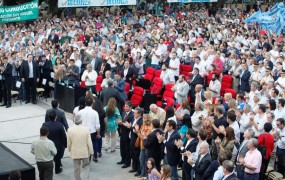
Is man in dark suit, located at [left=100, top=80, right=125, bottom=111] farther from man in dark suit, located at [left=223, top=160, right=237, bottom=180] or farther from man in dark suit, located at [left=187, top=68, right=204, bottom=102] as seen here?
man in dark suit, located at [left=223, top=160, right=237, bottom=180]

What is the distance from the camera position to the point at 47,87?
1900 cm

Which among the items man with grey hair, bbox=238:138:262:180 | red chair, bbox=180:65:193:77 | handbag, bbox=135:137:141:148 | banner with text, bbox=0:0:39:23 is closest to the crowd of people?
man with grey hair, bbox=238:138:262:180

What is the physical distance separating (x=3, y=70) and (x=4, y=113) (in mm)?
1389

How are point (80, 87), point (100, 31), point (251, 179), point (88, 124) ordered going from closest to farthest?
point (251, 179) < point (88, 124) < point (80, 87) < point (100, 31)

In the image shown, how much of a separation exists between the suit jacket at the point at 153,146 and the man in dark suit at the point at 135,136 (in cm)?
59

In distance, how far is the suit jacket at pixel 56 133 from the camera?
459 inches

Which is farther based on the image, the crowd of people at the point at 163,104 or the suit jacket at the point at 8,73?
the suit jacket at the point at 8,73

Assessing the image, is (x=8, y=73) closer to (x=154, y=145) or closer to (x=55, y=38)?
(x=55, y=38)

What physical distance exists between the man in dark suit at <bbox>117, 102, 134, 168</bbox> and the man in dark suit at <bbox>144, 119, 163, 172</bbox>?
1.07 meters

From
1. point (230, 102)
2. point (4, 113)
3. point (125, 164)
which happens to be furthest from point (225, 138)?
point (4, 113)

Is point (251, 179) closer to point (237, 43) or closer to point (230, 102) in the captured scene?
point (230, 102)

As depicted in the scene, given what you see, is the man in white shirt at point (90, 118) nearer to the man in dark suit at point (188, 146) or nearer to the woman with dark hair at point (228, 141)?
the man in dark suit at point (188, 146)

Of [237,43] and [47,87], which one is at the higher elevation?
[237,43]

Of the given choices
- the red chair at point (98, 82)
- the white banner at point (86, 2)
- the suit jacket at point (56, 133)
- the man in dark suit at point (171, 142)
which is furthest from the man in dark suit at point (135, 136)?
the white banner at point (86, 2)
